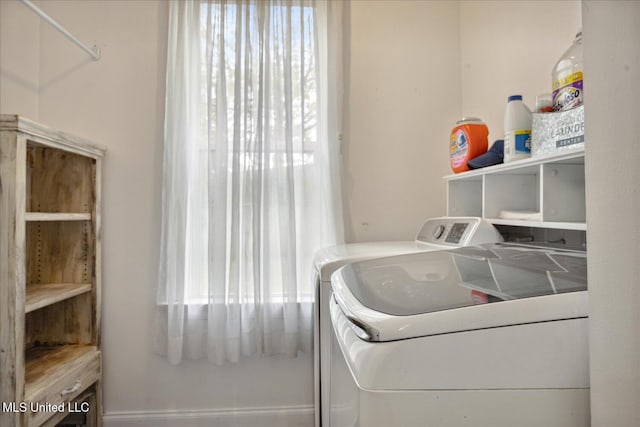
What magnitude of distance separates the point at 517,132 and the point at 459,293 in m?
0.83

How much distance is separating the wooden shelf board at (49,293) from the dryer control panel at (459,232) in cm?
154

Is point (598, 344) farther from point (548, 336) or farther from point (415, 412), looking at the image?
point (415, 412)

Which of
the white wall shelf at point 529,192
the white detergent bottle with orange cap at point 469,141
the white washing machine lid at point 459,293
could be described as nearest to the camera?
the white washing machine lid at point 459,293

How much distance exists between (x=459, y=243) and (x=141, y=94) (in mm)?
1674

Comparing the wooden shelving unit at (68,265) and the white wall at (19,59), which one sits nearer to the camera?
the wooden shelving unit at (68,265)

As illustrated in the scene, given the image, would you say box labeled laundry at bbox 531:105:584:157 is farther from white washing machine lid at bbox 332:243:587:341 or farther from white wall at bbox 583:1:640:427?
white wall at bbox 583:1:640:427

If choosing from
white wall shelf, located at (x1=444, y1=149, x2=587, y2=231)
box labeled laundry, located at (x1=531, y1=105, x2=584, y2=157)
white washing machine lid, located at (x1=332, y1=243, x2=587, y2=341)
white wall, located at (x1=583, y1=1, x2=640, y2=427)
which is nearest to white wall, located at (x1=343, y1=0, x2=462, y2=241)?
white wall shelf, located at (x1=444, y1=149, x2=587, y2=231)

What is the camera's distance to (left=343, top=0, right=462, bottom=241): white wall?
2.08 m

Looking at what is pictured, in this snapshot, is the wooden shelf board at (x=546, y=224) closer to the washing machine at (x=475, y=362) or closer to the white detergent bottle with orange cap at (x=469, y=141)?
the white detergent bottle with orange cap at (x=469, y=141)

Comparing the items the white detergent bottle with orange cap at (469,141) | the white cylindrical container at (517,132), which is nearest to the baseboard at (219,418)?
the white detergent bottle with orange cap at (469,141)

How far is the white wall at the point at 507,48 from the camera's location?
1.42 meters

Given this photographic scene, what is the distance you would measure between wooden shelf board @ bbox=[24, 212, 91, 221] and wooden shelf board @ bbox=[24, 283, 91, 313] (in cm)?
31

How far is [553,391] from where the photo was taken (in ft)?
1.97

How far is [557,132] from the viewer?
1.09 m
